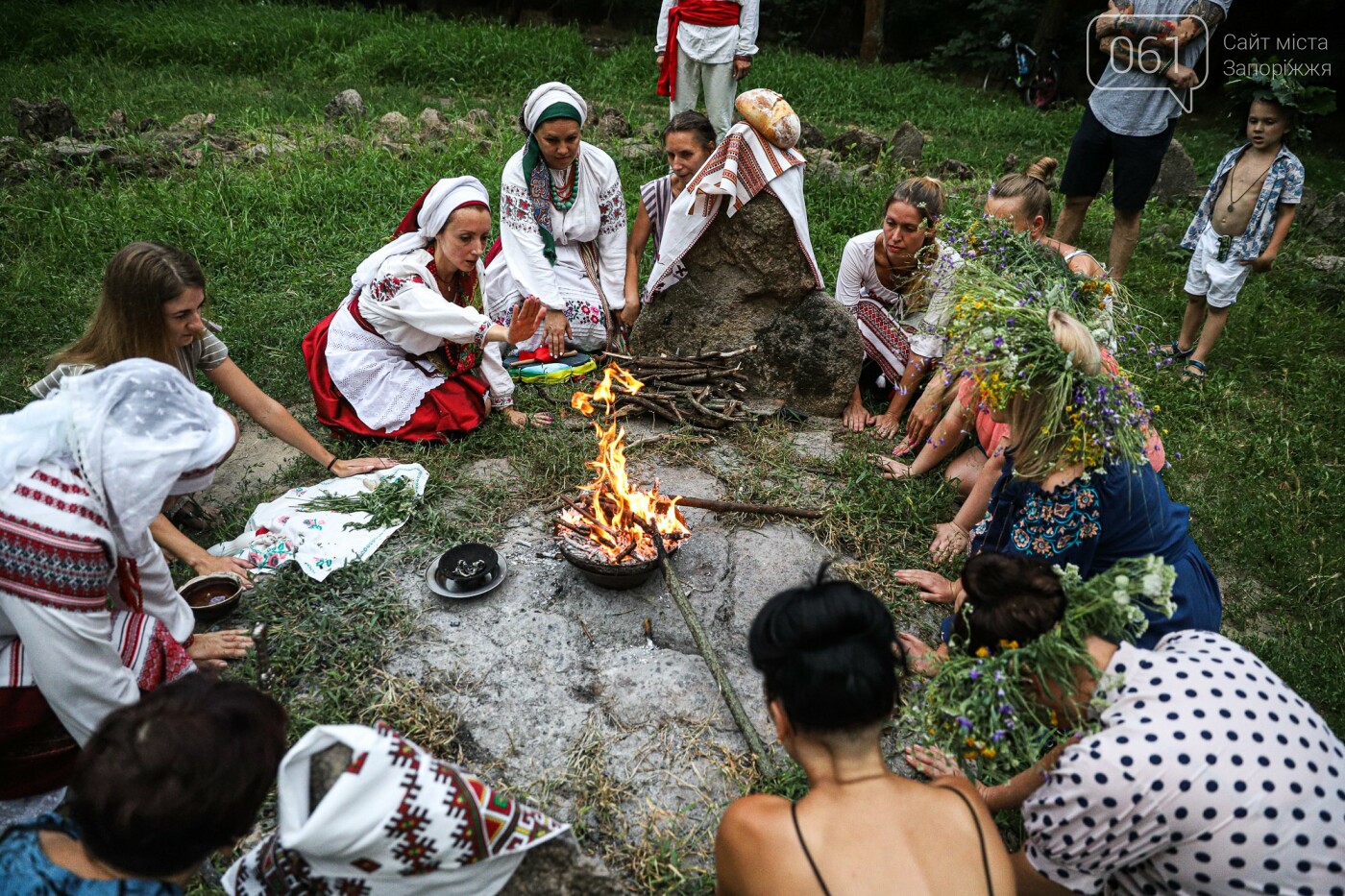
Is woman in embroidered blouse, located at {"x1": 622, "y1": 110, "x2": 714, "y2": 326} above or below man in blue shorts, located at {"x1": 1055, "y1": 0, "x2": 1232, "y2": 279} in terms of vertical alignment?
below

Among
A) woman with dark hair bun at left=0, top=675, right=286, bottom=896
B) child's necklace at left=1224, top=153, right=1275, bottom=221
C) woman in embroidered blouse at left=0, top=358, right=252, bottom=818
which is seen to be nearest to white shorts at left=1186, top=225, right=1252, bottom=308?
child's necklace at left=1224, top=153, right=1275, bottom=221

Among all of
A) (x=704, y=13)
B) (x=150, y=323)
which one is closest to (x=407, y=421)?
(x=150, y=323)

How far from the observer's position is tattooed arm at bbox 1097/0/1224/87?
21.2ft

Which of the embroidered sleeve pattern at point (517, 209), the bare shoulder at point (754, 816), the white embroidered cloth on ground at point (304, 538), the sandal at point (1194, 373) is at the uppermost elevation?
the embroidered sleeve pattern at point (517, 209)

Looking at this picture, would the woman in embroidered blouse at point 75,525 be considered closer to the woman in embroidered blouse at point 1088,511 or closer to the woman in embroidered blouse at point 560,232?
the woman in embroidered blouse at point 1088,511

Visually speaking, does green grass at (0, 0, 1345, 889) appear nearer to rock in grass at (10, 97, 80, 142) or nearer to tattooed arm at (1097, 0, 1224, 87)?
rock in grass at (10, 97, 80, 142)

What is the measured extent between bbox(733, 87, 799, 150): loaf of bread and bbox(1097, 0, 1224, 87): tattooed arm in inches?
126

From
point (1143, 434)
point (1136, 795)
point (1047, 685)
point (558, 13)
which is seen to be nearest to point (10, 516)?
point (1047, 685)

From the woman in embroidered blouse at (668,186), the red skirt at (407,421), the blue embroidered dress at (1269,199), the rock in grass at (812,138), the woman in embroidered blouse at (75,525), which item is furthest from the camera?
the rock in grass at (812,138)

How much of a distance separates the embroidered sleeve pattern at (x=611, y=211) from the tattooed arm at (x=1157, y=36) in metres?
4.12

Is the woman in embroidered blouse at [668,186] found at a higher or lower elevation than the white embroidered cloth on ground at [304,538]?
higher

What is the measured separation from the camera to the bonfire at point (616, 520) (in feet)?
13.1

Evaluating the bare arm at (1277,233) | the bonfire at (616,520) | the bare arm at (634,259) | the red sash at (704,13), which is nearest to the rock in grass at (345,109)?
the red sash at (704,13)

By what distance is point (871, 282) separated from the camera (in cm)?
583
